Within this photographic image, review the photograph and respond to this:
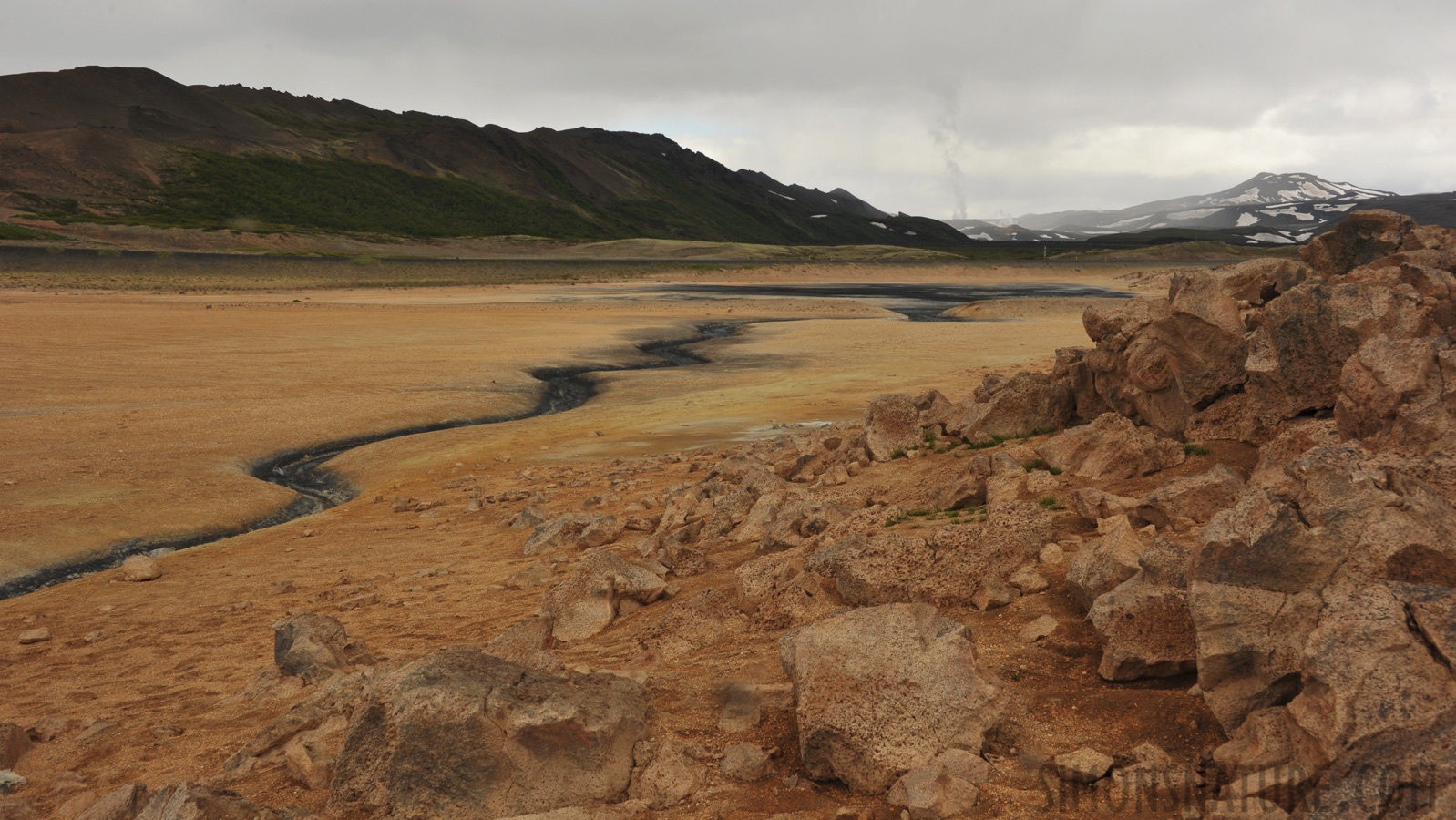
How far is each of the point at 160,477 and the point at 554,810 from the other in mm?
16528

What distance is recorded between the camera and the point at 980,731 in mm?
5027

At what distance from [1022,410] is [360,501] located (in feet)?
38.7

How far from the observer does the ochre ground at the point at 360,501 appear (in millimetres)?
6027

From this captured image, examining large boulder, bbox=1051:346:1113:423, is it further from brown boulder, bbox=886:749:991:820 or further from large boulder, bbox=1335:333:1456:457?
brown boulder, bbox=886:749:991:820

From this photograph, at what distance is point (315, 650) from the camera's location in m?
8.02

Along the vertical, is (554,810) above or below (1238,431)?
below

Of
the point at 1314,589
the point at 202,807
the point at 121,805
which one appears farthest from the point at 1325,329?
the point at 121,805

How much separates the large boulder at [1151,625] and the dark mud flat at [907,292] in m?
54.0

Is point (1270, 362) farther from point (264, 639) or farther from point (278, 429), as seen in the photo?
point (278, 429)

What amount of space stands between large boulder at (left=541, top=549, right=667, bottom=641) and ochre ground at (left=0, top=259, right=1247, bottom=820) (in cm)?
39

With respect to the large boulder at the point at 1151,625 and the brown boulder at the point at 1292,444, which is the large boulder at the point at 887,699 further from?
the brown boulder at the point at 1292,444

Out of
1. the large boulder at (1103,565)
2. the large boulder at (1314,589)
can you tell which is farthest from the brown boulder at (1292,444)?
the large boulder at (1314,589)

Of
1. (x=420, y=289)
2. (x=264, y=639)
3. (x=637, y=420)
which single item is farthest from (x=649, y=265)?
(x=264, y=639)

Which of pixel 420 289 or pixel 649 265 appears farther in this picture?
pixel 649 265
